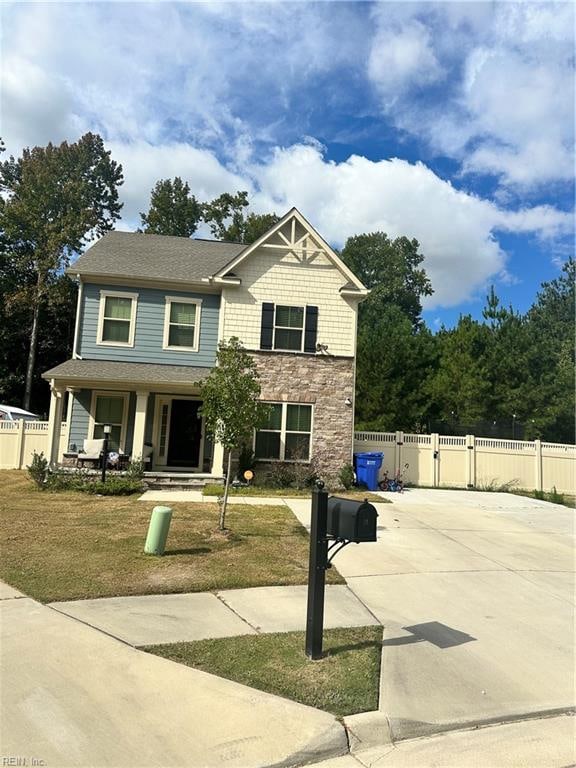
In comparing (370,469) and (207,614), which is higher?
(370,469)

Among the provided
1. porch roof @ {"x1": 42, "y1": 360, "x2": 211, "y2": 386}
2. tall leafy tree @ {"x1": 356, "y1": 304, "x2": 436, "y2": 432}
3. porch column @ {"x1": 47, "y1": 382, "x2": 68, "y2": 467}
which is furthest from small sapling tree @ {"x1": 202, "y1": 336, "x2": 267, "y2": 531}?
tall leafy tree @ {"x1": 356, "y1": 304, "x2": 436, "y2": 432}

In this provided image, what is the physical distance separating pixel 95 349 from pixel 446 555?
11704 millimetres

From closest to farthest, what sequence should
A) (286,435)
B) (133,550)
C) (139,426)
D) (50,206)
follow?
1. (133,550)
2. (139,426)
3. (286,435)
4. (50,206)

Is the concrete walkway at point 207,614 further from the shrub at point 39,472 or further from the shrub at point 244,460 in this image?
the shrub at point 244,460

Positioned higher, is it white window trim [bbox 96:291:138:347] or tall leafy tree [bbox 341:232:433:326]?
tall leafy tree [bbox 341:232:433:326]

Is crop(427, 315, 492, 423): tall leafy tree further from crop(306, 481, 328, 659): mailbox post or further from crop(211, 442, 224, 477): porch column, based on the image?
crop(306, 481, 328, 659): mailbox post

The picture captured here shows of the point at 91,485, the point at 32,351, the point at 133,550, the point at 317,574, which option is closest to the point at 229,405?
the point at 133,550

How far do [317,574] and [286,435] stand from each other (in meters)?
11.0

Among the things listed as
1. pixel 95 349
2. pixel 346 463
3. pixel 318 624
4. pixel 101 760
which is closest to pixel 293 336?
pixel 346 463

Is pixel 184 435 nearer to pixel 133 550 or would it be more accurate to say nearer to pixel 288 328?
pixel 288 328

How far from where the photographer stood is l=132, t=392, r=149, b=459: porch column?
45.6 feet

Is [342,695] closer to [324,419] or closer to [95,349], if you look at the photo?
[324,419]

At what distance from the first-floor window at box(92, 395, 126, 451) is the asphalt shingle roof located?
12.3 ft

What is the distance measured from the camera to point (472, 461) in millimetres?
16953
